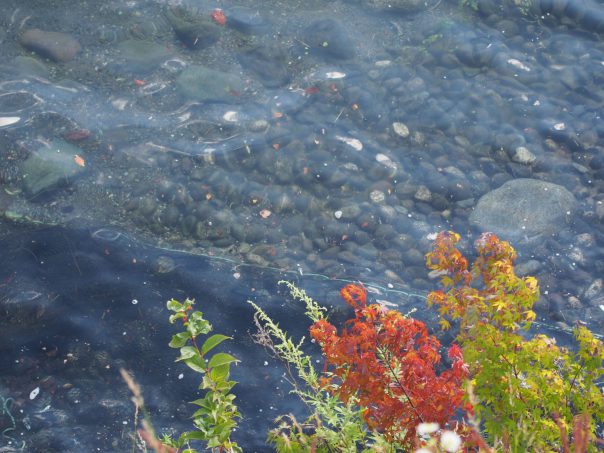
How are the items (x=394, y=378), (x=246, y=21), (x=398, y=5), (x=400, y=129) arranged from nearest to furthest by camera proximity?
(x=394, y=378)
(x=400, y=129)
(x=246, y=21)
(x=398, y=5)

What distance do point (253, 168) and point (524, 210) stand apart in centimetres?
171

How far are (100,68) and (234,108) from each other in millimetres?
1000

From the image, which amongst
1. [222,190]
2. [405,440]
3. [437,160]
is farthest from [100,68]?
[405,440]

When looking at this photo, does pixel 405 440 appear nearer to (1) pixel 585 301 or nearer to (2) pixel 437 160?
(1) pixel 585 301

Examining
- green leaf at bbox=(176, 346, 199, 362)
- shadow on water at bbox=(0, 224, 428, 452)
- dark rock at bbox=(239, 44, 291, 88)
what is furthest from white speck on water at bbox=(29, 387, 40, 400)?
dark rock at bbox=(239, 44, 291, 88)

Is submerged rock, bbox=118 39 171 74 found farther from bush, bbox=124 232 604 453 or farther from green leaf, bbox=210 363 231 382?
green leaf, bbox=210 363 231 382

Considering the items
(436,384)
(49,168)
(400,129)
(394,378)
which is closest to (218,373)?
(394,378)

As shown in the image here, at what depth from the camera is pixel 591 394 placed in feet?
5.83

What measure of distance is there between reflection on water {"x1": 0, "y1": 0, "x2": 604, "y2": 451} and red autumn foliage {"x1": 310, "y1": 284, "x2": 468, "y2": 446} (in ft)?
3.54

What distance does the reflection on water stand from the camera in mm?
3125

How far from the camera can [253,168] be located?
3852 mm

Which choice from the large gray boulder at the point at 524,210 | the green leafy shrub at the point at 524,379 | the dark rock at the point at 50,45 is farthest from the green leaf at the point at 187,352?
the dark rock at the point at 50,45

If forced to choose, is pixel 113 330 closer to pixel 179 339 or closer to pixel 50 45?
pixel 179 339

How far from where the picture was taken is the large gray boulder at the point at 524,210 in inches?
148
